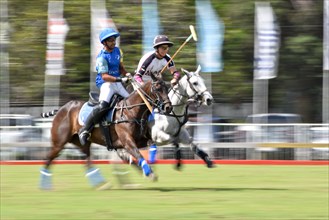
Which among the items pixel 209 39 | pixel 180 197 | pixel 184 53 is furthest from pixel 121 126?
pixel 184 53

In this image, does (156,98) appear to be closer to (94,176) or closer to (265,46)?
(94,176)

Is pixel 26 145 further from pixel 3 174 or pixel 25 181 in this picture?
pixel 25 181

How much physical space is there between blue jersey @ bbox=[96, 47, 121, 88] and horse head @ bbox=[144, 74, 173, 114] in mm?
665

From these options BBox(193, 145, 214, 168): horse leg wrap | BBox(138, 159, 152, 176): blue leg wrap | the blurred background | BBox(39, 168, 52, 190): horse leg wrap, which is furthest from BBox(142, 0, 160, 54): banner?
BBox(138, 159, 152, 176): blue leg wrap

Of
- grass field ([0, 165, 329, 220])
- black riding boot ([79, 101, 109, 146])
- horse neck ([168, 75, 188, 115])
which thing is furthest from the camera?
black riding boot ([79, 101, 109, 146])

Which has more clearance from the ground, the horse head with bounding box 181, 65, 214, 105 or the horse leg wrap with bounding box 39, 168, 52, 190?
the horse head with bounding box 181, 65, 214, 105

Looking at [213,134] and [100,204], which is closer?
[100,204]

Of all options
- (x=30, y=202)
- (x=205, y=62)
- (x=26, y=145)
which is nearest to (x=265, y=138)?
(x=205, y=62)

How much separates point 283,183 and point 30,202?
446 cm

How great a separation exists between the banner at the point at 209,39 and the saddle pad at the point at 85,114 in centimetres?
1072

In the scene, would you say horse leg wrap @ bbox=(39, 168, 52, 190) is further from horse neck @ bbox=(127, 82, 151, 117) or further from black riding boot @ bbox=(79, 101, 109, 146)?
horse neck @ bbox=(127, 82, 151, 117)

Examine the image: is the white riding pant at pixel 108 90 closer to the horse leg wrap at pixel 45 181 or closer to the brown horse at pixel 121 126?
the brown horse at pixel 121 126

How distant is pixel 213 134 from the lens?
67.1 ft

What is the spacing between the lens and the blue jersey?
40.4 feet
